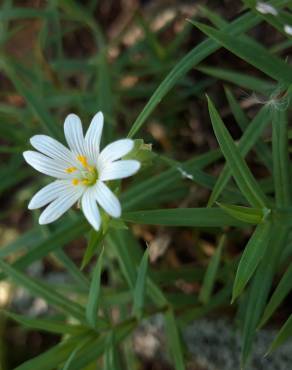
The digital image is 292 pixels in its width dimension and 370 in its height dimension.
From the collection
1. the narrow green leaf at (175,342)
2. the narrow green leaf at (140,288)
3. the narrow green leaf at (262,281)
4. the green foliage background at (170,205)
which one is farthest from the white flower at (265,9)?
the narrow green leaf at (175,342)

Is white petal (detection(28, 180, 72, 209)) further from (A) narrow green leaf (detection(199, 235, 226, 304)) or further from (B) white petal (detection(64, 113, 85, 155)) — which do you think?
(A) narrow green leaf (detection(199, 235, 226, 304))

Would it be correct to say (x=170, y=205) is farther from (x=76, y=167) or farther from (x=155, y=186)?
(x=76, y=167)

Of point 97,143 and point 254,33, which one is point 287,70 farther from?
point 254,33

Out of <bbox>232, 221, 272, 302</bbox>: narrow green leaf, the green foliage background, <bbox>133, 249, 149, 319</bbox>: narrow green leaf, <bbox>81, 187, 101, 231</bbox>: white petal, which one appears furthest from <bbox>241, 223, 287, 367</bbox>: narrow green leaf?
<bbox>81, 187, 101, 231</bbox>: white petal

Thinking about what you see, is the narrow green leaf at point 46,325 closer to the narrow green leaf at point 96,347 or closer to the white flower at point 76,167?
the narrow green leaf at point 96,347

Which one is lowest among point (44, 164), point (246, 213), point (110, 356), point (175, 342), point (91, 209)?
point (175, 342)

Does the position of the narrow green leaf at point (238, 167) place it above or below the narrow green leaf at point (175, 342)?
above

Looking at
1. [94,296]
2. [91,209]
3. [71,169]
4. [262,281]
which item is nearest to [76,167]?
[71,169]
